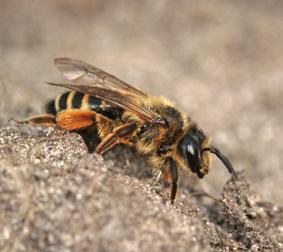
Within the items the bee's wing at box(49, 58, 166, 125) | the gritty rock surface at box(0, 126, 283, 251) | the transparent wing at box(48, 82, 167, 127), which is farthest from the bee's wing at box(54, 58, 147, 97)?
the gritty rock surface at box(0, 126, 283, 251)

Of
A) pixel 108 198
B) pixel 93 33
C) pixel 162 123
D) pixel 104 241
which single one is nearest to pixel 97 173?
pixel 108 198

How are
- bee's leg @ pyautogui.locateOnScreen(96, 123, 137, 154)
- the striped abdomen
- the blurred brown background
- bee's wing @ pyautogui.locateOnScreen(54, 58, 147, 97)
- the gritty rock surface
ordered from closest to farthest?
the gritty rock surface
bee's leg @ pyautogui.locateOnScreen(96, 123, 137, 154)
the striped abdomen
bee's wing @ pyautogui.locateOnScreen(54, 58, 147, 97)
the blurred brown background

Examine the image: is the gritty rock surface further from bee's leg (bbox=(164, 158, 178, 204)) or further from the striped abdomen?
the striped abdomen

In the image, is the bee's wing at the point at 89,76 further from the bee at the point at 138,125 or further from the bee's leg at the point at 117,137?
the bee's leg at the point at 117,137

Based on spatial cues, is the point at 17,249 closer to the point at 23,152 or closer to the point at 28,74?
the point at 23,152

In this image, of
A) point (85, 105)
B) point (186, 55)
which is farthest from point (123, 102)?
point (186, 55)

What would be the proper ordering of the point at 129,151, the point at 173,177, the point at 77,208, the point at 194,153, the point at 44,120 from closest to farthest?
the point at 77,208 → the point at 173,177 → the point at 194,153 → the point at 44,120 → the point at 129,151

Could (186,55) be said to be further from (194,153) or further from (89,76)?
(194,153)
